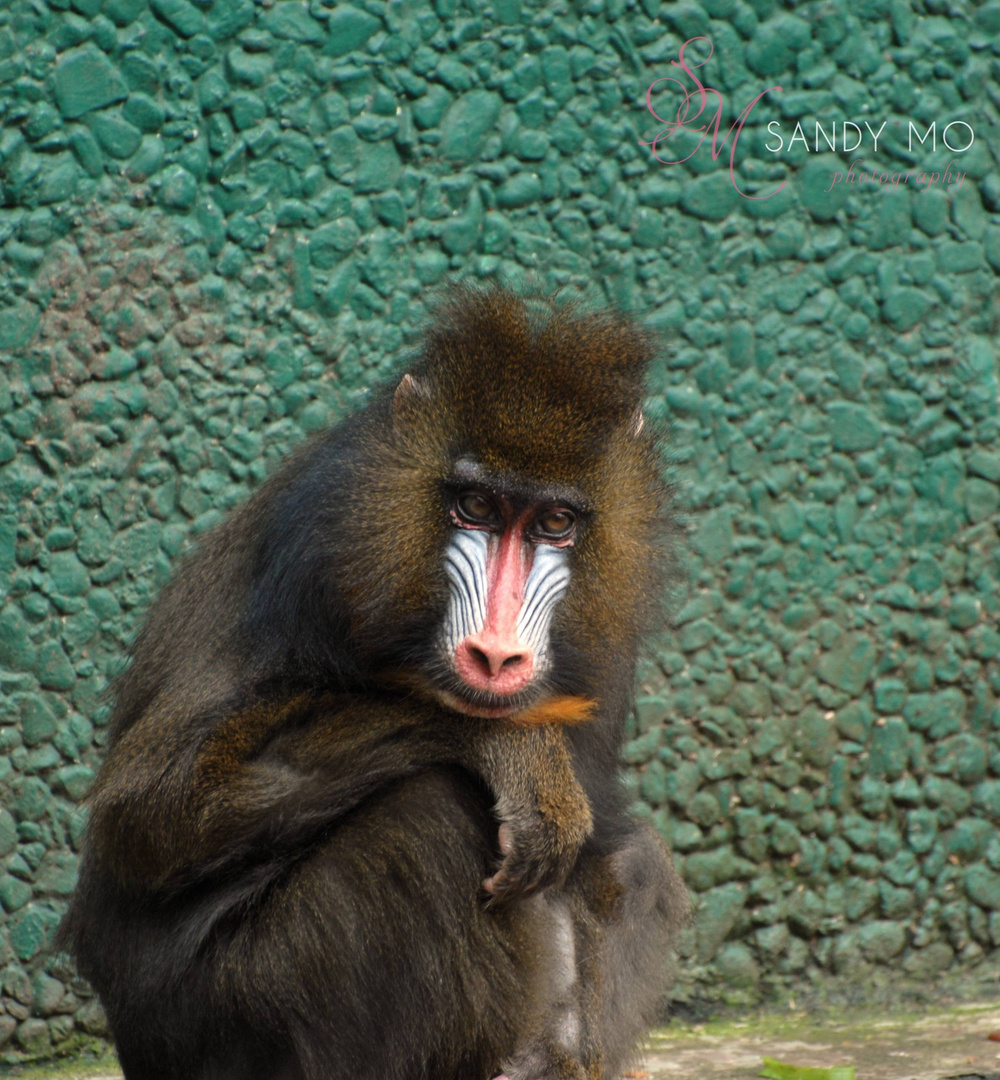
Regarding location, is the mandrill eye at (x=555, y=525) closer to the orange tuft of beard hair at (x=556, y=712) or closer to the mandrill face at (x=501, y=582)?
the mandrill face at (x=501, y=582)

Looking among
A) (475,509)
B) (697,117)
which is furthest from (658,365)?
(475,509)

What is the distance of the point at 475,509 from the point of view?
3279 mm

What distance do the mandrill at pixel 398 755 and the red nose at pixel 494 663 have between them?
48 millimetres

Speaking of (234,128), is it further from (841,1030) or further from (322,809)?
(841,1030)

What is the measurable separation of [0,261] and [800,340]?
2.68 m

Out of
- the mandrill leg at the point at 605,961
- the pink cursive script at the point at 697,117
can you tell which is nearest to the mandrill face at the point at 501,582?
the mandrill leg at the point at 605,961

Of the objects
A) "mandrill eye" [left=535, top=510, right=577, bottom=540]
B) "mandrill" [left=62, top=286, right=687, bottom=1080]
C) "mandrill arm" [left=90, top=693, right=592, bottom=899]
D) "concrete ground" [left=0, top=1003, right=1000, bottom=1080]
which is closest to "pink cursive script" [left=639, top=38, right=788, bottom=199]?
"mandrill" [left=62, top=286, right=687, bottom=1080]

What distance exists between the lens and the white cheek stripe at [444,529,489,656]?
3.12m

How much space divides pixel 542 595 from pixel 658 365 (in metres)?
2.21

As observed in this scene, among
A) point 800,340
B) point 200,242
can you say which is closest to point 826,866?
point 800,340

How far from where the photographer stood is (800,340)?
540 cm

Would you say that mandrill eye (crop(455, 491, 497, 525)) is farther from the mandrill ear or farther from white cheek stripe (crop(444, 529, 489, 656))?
the mandrill ear

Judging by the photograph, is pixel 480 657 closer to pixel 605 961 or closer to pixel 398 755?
pixel 398 755

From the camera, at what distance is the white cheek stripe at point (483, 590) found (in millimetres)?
3115
